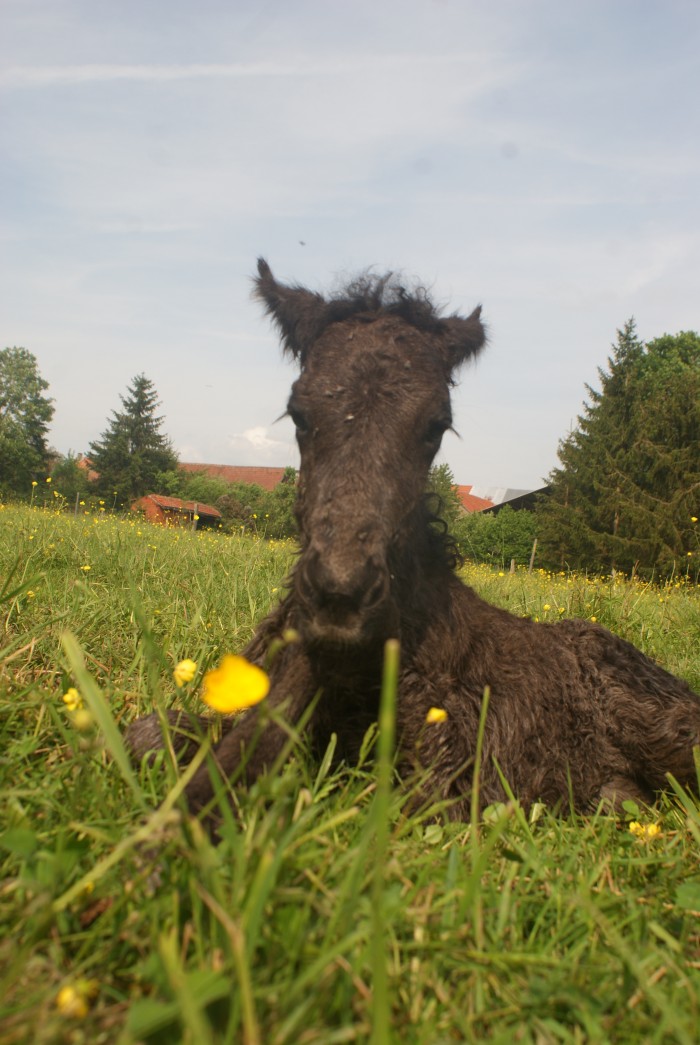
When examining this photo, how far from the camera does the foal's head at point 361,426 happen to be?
2.46 meters

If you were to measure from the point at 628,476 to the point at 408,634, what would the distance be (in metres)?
38.4

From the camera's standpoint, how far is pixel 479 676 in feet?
11.2

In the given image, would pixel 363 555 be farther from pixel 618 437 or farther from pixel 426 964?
pixel 618 437

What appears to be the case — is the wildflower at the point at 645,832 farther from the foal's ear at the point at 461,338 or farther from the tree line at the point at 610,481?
the tree line at the point at 610,481

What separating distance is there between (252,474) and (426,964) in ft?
307

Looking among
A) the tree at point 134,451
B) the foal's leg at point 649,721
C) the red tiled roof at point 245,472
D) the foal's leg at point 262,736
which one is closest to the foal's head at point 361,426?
the foal's leg at point 262,736

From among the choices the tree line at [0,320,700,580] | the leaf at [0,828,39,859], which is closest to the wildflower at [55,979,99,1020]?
the leaf at [0,828,39,859]

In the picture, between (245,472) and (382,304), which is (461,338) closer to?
(382,304)

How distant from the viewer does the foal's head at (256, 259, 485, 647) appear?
2455 mm

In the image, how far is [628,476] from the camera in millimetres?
38250

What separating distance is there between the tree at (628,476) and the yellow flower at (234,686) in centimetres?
2871

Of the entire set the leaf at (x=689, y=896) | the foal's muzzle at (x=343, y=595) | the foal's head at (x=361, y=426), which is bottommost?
the leaf at (x=689, y=896)

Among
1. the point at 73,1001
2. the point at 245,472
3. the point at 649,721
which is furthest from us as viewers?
the point at 245,472

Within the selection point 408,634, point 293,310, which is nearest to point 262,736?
point 408,634
